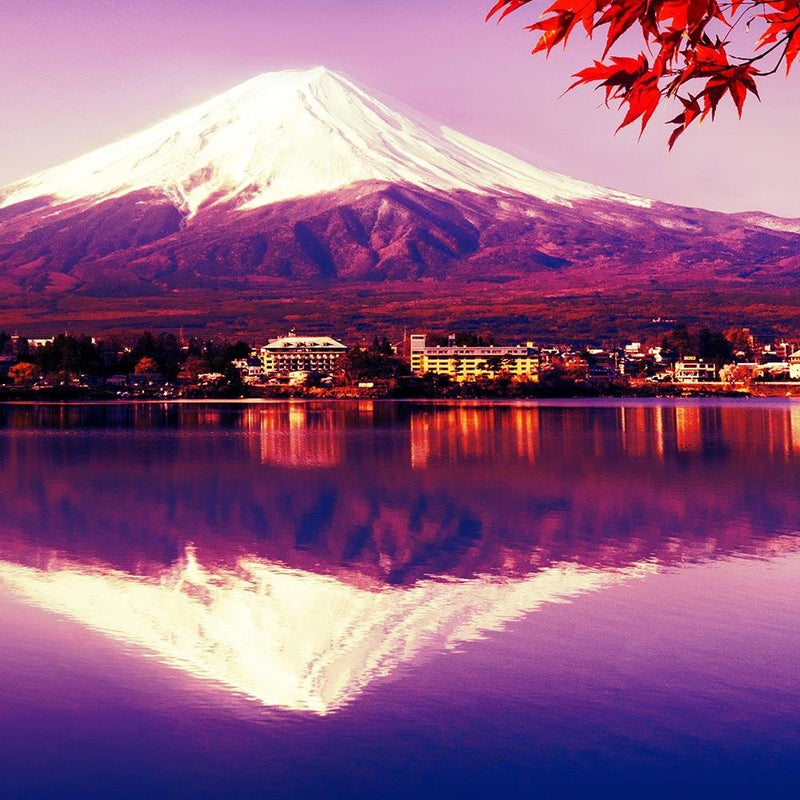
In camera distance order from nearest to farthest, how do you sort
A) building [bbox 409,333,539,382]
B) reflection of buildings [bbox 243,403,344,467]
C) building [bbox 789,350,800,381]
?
reflection of buildings [bbox 243,403,344,467] → building [bbox 409,333,539,382] → building [bbox 789,350,800,381]

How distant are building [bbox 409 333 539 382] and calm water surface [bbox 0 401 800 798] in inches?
3022

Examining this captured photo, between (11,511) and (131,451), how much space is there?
1336 centimetres

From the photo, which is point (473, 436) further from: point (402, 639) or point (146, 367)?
point (146, 367)

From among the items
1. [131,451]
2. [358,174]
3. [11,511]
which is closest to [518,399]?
[131,451]

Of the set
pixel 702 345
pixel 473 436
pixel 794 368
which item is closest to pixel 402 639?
pixel 473 436

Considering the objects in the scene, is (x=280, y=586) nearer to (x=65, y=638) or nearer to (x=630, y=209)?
(x=65, y=638)

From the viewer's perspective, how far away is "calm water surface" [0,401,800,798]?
6.93 meters

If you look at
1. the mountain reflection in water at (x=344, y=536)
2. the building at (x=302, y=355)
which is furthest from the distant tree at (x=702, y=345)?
the mountain reflection in water at (x=344, y=536)

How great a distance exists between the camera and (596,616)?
10609 millimetres

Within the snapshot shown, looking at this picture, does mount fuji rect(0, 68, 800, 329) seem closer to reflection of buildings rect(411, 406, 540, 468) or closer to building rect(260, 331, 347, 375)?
building rect(260, 331, 347, 375)

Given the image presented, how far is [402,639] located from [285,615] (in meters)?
1.42

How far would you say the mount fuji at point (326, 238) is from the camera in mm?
153375

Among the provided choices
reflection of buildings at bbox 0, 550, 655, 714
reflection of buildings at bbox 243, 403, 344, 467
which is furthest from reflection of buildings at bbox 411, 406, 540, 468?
reflection of buildings at bbox 0, 550, 655, 714

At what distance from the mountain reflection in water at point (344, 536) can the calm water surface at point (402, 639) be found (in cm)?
5
